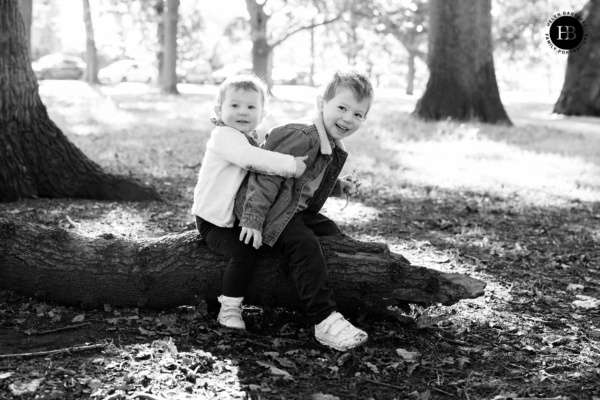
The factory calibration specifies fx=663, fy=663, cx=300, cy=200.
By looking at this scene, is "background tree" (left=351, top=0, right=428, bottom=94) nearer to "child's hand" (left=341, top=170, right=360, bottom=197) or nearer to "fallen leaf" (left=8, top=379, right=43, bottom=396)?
"child's hand" (left=341, top=170, right=360, bottom=197)

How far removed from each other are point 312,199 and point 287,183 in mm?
262

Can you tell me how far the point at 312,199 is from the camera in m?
3.61

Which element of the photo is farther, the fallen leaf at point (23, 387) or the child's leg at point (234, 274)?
the child's leg at point (234, 274)

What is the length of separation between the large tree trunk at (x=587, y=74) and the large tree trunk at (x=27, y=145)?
14.8 metres

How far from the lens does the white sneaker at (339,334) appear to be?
10.4 feet

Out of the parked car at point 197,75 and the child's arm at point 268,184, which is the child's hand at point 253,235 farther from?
the parked car at point 197,75

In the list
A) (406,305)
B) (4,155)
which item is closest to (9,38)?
(4,155)

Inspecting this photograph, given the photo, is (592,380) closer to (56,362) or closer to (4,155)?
(56,362)

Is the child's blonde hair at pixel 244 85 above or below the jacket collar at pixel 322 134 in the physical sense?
above

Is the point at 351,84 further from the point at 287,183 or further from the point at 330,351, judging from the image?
the point at 330,351

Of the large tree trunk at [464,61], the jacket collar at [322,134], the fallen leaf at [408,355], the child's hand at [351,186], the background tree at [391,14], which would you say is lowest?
the fallen leaf at [408,355]

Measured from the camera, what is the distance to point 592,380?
3.02 m

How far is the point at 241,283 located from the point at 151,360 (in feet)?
2.02

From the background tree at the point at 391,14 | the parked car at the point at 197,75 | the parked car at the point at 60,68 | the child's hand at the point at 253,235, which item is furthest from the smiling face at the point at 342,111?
the parked car at the point at 197,75
